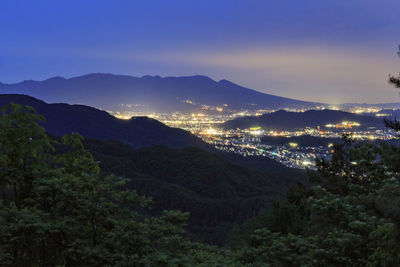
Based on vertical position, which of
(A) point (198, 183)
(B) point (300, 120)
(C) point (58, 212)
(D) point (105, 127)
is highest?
(B) point (300, 120)

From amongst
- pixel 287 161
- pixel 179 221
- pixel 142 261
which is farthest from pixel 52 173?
pixel 287 161

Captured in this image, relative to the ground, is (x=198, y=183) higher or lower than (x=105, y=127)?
lower

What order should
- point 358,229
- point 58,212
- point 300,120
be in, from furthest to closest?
point 300,120
point 358,229
point 58,212

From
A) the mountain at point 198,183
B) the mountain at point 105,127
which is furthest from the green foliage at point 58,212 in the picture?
the mountain at point 105,127

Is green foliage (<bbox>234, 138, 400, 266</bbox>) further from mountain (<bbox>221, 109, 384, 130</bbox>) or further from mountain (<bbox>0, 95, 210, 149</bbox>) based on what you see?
mountain (<bbox>221, 109, 384, 130</bbox>)

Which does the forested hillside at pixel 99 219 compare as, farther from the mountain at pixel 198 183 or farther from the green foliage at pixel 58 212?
the mountain at pixel 198 183

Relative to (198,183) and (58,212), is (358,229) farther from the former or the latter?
(198,183)

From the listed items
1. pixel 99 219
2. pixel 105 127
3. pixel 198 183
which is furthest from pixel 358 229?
pixel 105 127
